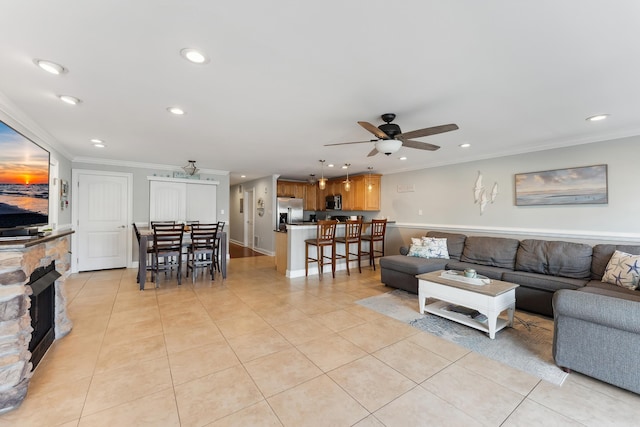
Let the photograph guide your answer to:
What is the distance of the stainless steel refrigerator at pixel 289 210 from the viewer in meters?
7.69

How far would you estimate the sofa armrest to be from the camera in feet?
6.11

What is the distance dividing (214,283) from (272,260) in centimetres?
232

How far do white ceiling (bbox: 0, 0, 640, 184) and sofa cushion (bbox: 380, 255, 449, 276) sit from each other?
1952 mm

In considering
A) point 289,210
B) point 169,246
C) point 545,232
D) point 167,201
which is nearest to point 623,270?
point 545,232

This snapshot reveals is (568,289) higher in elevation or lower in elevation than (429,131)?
lower

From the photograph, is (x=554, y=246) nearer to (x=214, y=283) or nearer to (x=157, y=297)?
(x=214, y=283)

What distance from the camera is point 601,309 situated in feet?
6.46

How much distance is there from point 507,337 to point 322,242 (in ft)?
9.98

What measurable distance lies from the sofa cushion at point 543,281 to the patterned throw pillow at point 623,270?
25 centimetres

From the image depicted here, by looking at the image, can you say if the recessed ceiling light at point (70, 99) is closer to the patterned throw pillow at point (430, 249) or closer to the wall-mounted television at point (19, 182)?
the wall-mounted television at point (19, 182)

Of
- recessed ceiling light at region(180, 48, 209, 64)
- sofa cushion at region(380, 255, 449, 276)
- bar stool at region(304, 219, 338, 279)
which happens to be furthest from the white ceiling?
sofa cushion at region(380, 255, 449, 276)

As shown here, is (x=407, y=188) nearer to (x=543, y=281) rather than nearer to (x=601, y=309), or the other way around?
(x=543, y=281)

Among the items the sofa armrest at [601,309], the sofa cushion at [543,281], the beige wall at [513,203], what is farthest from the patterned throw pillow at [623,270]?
the sofa armrest at [601,309]

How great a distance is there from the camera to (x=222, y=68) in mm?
2012
